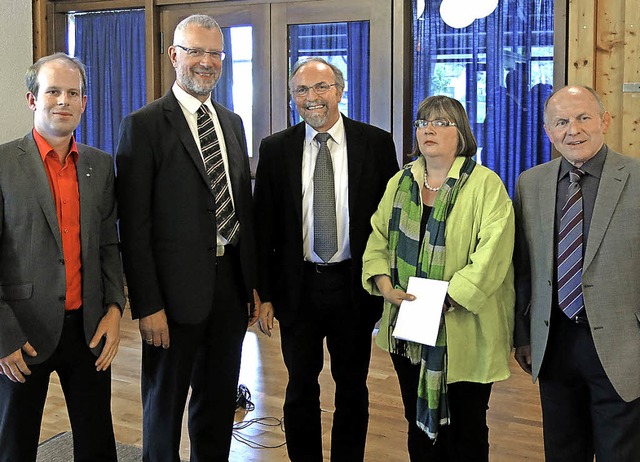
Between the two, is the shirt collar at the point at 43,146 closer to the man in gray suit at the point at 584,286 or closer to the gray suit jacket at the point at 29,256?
the gray suit jacket at the point at 29,256

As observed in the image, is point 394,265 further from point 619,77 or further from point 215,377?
point 619,77

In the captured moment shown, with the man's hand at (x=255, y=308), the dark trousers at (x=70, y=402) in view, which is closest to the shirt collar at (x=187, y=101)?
the man's hand at (x=255, y=308)

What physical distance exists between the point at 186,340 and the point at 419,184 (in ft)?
3.04

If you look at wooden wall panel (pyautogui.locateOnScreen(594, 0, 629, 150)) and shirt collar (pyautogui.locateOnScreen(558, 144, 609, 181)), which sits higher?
wooden wall panel (pyautogui.locateOnScreen(594, 0, 629, 150))

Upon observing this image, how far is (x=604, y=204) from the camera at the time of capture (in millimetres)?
2172

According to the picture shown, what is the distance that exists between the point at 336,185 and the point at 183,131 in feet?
1.96

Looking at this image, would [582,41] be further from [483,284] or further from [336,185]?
[483,284]

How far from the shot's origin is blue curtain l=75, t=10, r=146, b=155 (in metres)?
6.38

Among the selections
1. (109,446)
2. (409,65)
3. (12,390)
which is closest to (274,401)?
(109,446)

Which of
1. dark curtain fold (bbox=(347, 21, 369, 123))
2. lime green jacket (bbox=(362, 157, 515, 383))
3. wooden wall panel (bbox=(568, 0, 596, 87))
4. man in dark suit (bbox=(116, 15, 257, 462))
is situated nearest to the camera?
lime green jacket (bbox=(362, 157, 515, 383))

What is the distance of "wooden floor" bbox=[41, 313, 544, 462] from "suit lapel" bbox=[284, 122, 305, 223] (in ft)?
3.90

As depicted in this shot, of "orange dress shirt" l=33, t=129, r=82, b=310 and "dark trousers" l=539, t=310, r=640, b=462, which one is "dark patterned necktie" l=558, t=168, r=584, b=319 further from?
"orange dress shirt" l=33, t=129, r=82, b=310

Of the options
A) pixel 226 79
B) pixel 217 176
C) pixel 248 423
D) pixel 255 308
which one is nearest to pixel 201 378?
pixel 255 308

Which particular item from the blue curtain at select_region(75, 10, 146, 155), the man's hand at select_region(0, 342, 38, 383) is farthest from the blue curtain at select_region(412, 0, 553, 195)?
the man's hand at select_region(0, 342, 38, 383)
